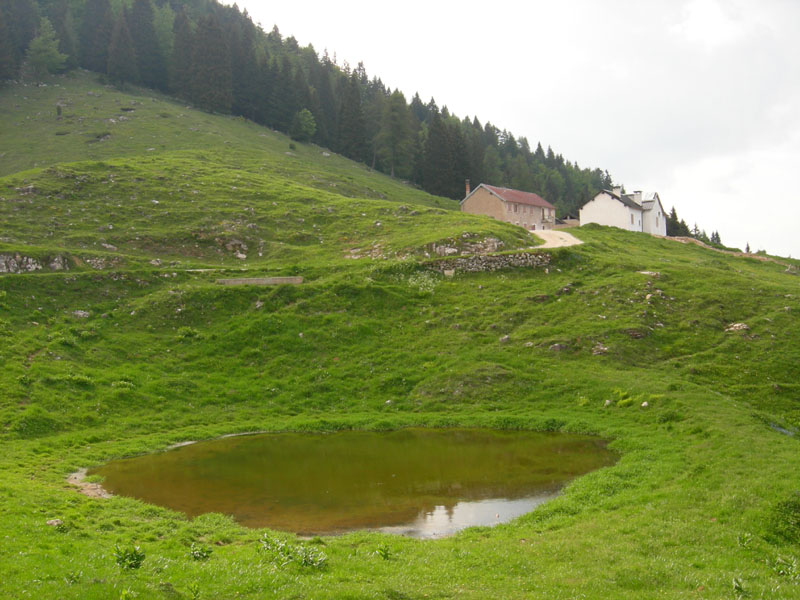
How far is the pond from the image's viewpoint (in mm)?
18188

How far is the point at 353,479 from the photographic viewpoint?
71.5 feet

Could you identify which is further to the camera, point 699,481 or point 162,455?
point 162,455

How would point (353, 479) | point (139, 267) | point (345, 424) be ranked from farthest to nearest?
point (139, 267)
point (345, 424)
point (353, 479)

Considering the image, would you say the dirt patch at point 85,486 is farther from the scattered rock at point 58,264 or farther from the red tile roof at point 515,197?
the red tile roof at point 515,197

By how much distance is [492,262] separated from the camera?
157 feet

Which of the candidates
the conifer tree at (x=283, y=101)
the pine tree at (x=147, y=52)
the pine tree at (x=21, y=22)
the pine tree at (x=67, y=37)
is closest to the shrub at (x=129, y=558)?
the conifer tree at (x=283, y=101)

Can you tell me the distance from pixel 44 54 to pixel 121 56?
1307cm

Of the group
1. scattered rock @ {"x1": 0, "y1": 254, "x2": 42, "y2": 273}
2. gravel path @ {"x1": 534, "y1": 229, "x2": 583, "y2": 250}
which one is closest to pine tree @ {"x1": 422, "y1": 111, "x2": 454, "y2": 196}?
gravel path @ {"x1": 534, "y1": 229, "x2": 583, "y2": 250}

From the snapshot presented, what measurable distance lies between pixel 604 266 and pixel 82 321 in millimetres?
38501

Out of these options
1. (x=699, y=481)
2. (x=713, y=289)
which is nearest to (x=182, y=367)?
(x=699, y=481)

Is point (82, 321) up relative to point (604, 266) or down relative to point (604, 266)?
down

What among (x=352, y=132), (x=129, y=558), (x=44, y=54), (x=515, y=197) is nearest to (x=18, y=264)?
(x=129, y=558)

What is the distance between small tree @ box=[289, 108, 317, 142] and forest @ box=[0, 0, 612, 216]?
0.19 meters

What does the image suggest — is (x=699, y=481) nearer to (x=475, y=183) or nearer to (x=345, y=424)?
(x=345, y=424)
